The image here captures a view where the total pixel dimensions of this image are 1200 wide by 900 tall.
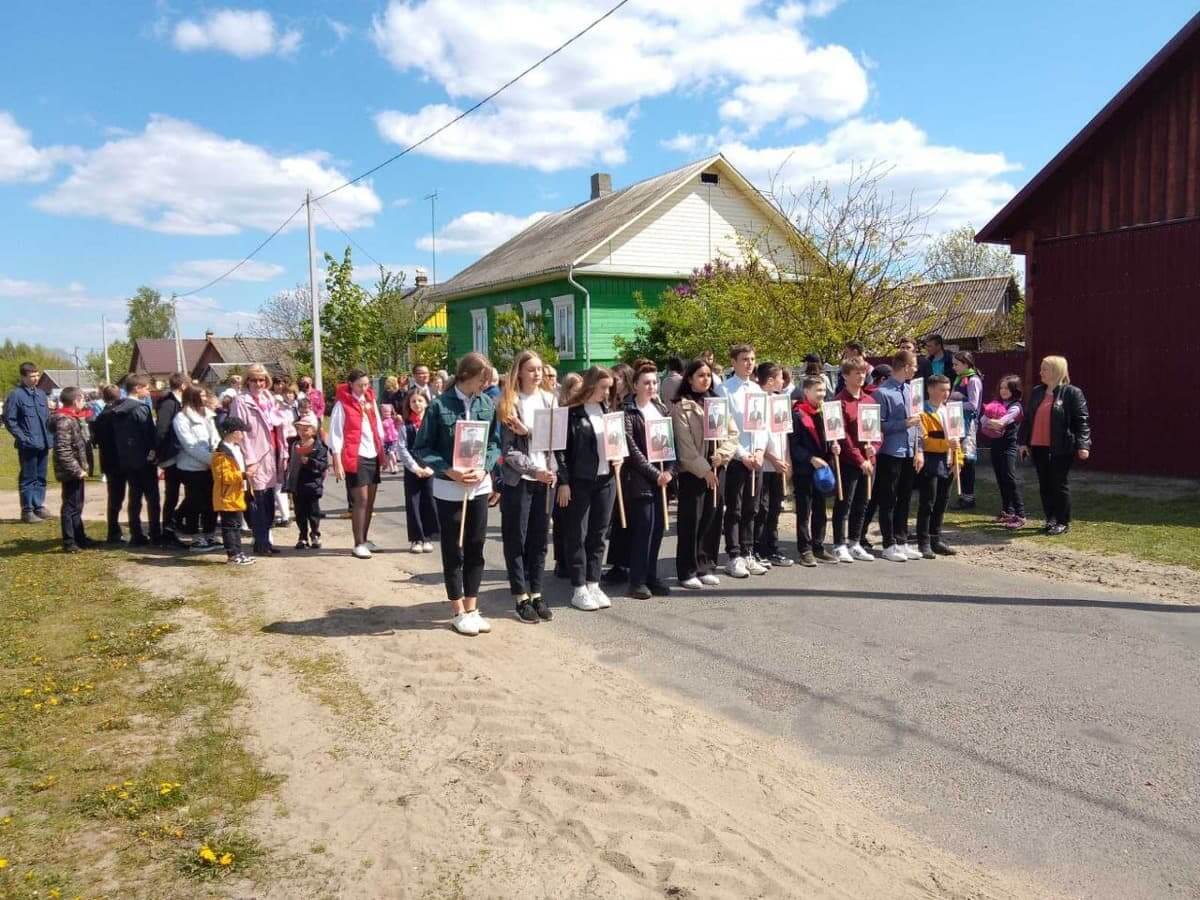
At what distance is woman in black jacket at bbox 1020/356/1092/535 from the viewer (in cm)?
969

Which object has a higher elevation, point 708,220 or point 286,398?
point 708,220

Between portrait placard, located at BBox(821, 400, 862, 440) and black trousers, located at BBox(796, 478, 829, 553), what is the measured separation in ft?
1.59

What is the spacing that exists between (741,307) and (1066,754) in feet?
43.8

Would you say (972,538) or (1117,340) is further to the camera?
(1117,340)

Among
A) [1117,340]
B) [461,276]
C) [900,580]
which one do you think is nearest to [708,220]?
[461,276]

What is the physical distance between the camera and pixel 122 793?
4066 millimetres

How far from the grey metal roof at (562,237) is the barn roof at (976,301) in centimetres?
1375

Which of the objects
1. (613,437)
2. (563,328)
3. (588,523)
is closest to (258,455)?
(588,523)

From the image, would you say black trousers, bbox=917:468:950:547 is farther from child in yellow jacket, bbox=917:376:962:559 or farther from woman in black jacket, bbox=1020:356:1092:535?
woman in black jacket, bbox=1020:356:1092:535

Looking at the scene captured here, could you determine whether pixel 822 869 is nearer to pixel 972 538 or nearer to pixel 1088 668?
pixel 1088 668

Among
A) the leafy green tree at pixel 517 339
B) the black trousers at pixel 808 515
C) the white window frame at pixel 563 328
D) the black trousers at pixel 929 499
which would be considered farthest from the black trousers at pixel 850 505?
the white window frame at pixel 563 328

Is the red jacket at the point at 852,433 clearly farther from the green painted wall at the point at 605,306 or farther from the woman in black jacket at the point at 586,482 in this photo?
the green painted wall at the point at 605,306

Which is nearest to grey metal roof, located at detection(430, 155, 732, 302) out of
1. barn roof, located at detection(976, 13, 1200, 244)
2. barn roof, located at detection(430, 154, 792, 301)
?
barn roof, located at detection(430, 154, 792, 301)

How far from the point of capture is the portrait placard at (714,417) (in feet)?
25.2
